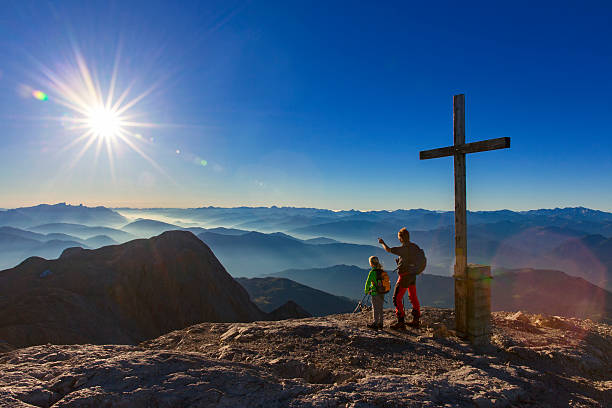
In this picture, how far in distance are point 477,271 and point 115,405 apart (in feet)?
21.4

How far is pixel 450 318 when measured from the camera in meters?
8.27

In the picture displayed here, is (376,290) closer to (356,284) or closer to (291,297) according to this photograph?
(291,297)

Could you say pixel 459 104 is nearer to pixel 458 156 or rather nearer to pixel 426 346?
pixel 458 156

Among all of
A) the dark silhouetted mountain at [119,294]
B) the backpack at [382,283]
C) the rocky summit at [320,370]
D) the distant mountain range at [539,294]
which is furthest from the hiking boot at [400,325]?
the distant mountain range at [539,294]

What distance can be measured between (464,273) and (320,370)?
384 centimetres

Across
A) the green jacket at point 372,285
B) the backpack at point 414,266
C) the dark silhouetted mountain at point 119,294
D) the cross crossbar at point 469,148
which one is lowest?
the dark silhouetted mountain at point 119,294

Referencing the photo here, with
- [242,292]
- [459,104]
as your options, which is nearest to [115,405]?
[459,104]

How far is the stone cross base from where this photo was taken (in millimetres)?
6262

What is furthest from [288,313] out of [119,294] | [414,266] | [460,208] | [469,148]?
[469,148]

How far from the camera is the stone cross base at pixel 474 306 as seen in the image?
6.26 m

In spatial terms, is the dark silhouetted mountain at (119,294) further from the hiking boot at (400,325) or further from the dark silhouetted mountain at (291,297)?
the dark silhouetted mountain at (291,297)

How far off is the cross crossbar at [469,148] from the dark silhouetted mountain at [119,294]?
2518 centimetres

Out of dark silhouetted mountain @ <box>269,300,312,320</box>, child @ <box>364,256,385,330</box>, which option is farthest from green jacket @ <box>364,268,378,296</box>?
dark silhouetted mountain @ <box>269,300,312,320</box>

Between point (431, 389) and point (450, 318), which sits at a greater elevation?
point (431, 389)
